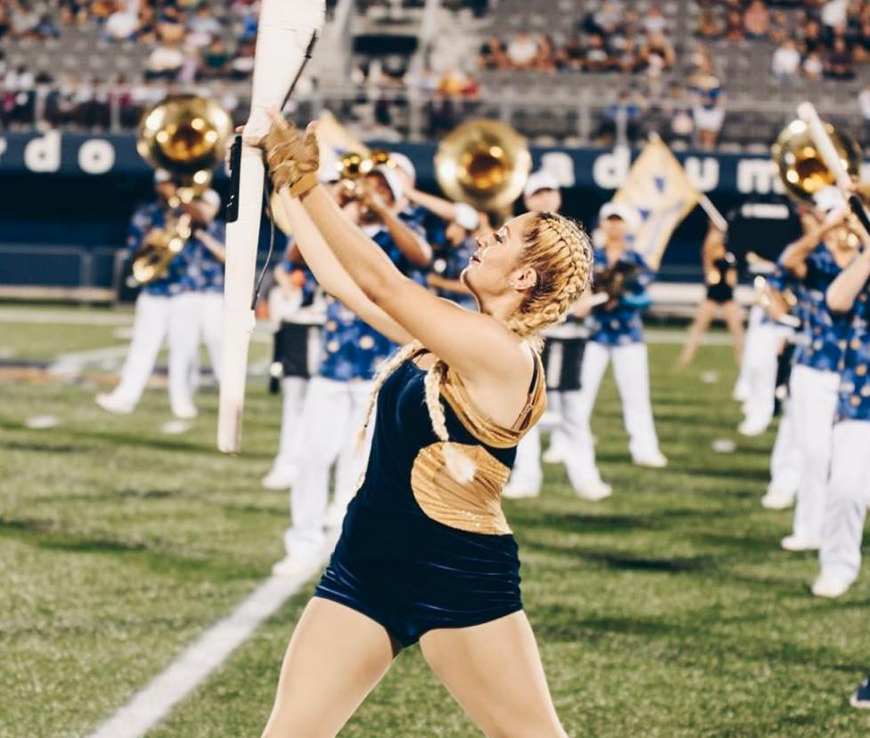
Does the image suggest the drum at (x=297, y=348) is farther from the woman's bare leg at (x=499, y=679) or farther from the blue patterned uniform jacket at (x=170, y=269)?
the woman's bare leg at (x=499, y=679)

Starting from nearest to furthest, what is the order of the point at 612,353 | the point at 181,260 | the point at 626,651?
1. the point at 626,651
2. the point at 612,353
3. the point at 181,260

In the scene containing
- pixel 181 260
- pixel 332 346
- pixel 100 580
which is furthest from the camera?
pixel 181 260

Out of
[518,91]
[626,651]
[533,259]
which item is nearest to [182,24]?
[518,91]

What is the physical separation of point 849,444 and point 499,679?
3871 millimetres

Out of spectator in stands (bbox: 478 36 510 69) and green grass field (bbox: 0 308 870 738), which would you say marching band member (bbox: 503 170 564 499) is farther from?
spectator in stands (bbox: 478 36 510 69)

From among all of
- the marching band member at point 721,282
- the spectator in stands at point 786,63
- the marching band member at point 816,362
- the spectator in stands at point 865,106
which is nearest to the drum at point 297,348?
the marching band member at point 816,362

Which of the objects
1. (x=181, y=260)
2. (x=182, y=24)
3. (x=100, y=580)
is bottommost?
(x=100, y=580)

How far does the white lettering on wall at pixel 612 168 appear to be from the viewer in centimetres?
2333

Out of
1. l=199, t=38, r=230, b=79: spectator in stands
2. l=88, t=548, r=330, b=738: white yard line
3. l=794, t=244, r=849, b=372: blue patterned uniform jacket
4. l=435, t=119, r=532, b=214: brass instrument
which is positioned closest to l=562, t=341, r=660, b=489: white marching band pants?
l=435, t=119, r=532, b=214: brass instrument

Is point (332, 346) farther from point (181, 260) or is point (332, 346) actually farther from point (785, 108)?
point (785, 108)

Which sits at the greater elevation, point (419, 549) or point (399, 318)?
point (399, 318)

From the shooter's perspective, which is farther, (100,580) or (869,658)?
(100,580)

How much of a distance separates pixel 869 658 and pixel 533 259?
10.7 ft

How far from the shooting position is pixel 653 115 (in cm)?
2370
